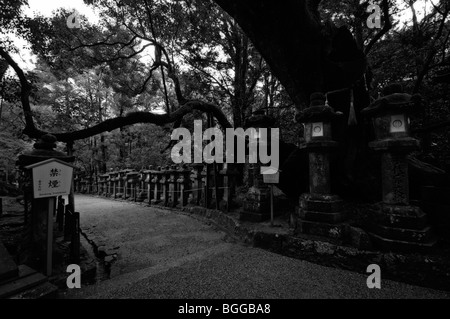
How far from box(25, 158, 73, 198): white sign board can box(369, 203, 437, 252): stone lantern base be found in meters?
4.75

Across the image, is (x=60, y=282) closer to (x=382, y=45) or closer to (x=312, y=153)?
(x=312, y=153)

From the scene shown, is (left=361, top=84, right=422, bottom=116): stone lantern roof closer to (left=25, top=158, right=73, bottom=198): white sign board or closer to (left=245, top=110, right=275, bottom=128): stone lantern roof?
(left=245, top=110, right=275, bottom=128): stone lantern roof

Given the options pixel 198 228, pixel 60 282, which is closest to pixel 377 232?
pixel 198 228

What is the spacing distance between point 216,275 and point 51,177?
282 cm

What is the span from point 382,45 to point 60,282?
1334 cm

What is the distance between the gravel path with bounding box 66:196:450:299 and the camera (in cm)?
262

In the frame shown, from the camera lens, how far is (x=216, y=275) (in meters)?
3.12

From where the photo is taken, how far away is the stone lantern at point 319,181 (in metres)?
3.57

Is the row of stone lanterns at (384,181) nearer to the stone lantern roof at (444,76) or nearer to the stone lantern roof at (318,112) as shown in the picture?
the stone lantern roof at (318,112)

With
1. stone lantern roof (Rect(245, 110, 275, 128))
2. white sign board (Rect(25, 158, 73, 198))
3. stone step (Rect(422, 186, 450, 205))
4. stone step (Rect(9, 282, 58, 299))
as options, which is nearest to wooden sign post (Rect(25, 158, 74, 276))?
white sign board (Rect(25, 158, 73, 198))

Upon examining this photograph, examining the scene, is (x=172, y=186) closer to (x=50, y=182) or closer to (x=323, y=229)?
(x=50, y=182)

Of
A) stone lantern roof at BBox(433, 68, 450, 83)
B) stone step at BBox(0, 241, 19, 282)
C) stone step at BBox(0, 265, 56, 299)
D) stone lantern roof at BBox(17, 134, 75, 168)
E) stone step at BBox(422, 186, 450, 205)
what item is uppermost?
stone lantern roof at BBox(433, 68, 450, 83)

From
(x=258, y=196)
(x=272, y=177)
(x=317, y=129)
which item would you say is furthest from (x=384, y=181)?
(x=258, y=196)

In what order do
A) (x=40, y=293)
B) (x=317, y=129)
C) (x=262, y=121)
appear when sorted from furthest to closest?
1. (x=262, y=121)
2. (x=317, y=129)
3. (x=40, y=293)
